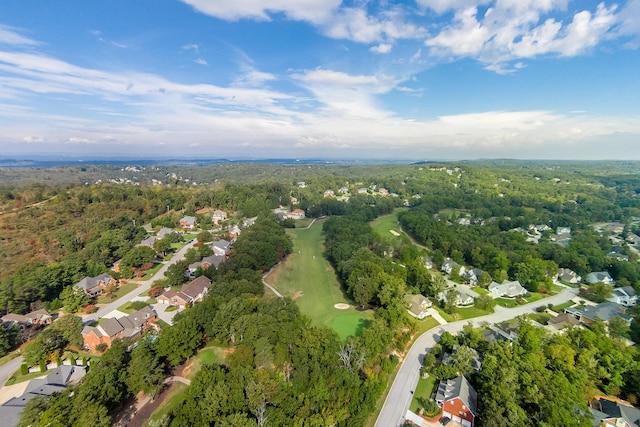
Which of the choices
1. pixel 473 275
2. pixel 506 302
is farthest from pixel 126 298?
pixel 506 302

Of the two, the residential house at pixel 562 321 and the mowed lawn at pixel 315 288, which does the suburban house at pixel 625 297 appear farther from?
the mowed lawn at pixel 315 288

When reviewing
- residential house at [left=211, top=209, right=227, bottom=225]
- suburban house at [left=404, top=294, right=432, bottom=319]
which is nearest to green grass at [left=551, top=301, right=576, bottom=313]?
suburban house at [left=404, top=294, right=432, bottom=319]

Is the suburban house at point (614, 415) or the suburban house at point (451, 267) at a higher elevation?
the suburban house at point (614, 415)

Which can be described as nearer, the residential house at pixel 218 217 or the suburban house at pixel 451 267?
the suburban house at pixel 451 267

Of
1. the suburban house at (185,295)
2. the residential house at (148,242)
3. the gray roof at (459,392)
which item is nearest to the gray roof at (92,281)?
the suburban house at (185,295)

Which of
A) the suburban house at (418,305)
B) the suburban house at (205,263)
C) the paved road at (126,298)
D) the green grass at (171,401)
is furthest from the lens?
the suburban house at (205,263)

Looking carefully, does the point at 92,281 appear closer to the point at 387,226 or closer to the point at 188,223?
the point at 188,223
